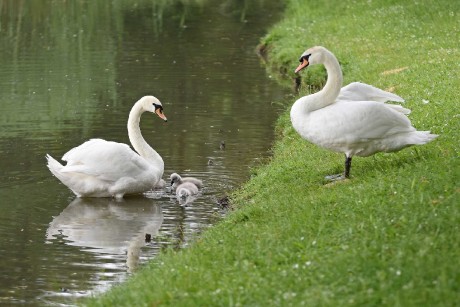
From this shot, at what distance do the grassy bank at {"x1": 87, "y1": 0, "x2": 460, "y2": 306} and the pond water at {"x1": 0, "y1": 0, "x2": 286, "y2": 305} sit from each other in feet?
3.39

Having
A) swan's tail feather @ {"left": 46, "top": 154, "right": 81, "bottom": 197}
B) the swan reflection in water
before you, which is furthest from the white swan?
the swan reflection in water

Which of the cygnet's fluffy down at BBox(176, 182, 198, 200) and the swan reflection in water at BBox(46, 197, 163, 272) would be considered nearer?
the swan reflection in water at BBox(46, 197, 163, 272)

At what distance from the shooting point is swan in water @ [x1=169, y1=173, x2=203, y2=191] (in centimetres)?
1383

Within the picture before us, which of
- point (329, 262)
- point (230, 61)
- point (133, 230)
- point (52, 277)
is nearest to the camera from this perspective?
point (329, 262)

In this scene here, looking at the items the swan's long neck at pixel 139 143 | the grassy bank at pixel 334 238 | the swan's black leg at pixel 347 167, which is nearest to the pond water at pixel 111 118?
the swan's long neck at pixel 139 143

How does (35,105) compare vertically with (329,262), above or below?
below

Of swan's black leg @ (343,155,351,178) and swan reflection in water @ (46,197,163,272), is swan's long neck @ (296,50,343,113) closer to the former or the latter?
swan's black leg @ (343,155,351,178)

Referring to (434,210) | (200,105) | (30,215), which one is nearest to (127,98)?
(200,105)

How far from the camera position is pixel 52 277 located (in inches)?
407

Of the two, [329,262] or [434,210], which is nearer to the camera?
[329,262]

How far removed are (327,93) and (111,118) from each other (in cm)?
762

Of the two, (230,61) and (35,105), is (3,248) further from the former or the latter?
(230,61)

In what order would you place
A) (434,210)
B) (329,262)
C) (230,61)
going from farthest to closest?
(230,61) < (434,210) < (329,262)

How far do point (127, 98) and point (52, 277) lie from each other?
10953 millimetres
